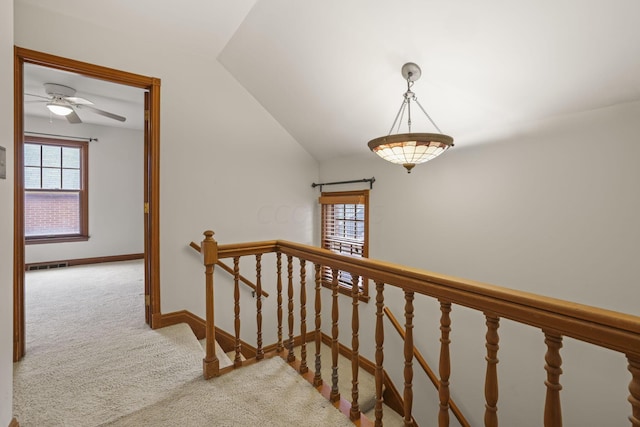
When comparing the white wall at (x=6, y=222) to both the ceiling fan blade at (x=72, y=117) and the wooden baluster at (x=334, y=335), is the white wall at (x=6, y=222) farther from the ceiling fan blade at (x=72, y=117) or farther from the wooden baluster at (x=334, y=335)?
the ceiling fan blade at (x=72, y=117)

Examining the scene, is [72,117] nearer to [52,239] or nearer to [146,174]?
[146,174]

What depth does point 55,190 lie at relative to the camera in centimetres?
480

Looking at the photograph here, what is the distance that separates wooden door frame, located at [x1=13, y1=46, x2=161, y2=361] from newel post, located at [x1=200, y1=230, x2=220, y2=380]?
111cm

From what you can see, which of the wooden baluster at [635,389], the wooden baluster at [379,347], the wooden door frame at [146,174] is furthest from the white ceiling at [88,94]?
the wooden baluster at [635,389]

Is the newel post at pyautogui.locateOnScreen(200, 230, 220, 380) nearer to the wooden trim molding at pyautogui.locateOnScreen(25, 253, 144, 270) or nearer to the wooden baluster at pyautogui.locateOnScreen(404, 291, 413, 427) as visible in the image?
the wooden baluster at pyautogui.locateOnScreen(404, 291, 413, 427)

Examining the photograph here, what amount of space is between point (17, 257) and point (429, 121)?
3.33 metres

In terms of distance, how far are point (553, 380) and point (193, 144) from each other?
3.07 meters

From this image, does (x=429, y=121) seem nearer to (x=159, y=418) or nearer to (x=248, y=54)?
(x=248, y=54)

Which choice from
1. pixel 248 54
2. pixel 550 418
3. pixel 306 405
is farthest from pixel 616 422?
pixel 248 54

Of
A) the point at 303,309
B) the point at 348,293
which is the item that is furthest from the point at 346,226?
the point at 303,309

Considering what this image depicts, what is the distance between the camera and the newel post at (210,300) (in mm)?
1779

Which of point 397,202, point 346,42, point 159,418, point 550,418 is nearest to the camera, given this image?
point 550,418

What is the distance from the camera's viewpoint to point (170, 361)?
209cm

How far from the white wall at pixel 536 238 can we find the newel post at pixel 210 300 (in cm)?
210
